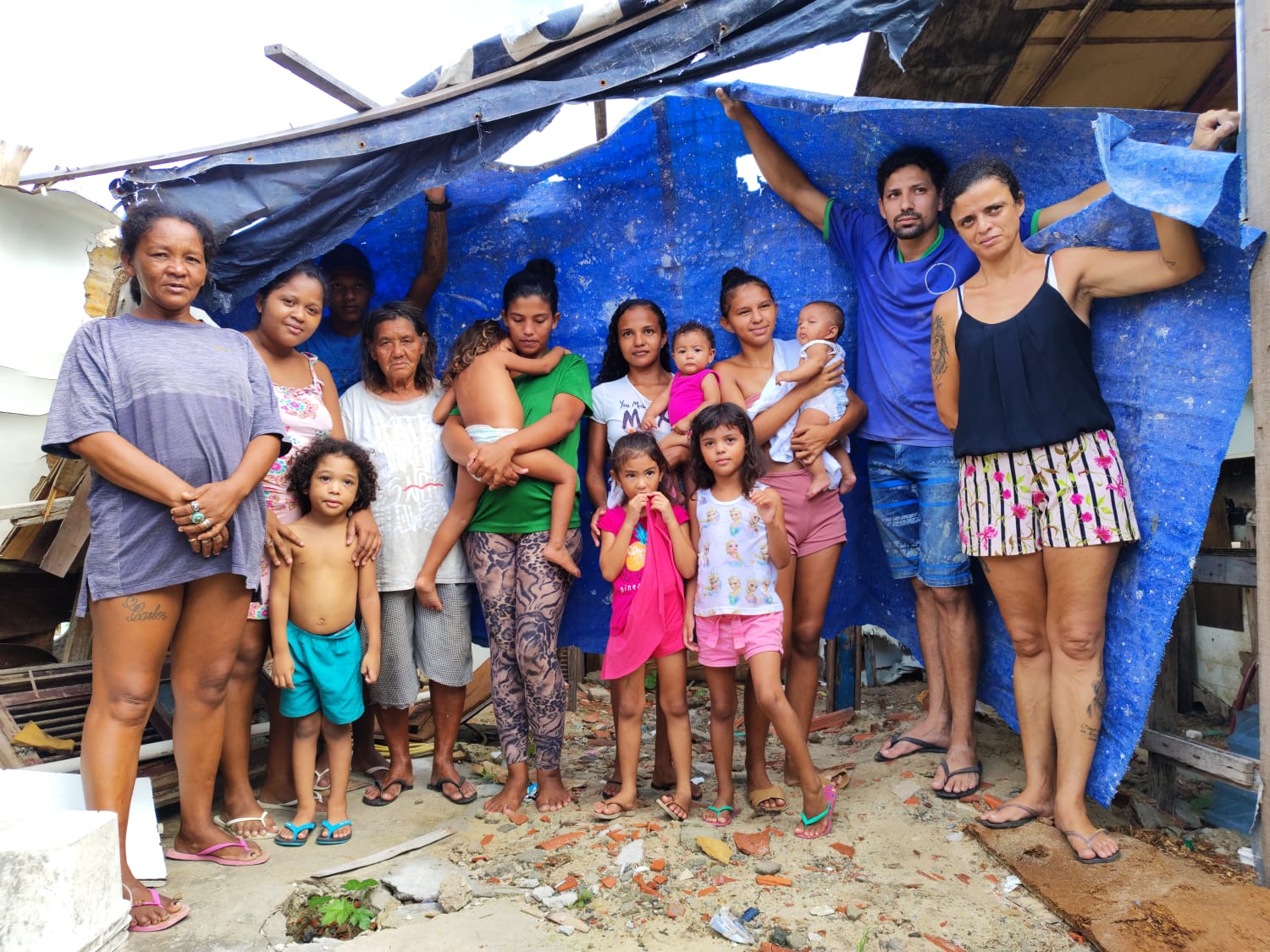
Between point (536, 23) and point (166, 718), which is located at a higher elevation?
point (536, 23)

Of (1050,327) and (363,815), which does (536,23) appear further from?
(363,815)

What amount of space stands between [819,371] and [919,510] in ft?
2.23

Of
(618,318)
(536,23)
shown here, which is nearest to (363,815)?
(618,318)

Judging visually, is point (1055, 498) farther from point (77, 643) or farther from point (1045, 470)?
point (77, 643)

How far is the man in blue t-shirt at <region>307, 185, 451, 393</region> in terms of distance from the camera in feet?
13.0

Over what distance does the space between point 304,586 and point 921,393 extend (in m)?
2.41

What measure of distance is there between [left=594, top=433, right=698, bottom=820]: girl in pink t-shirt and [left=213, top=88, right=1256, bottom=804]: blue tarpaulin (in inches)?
34.6

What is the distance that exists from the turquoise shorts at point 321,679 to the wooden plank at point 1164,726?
2.95m

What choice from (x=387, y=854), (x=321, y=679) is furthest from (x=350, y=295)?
(x=387, y=854)

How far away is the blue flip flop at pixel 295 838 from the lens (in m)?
3.15

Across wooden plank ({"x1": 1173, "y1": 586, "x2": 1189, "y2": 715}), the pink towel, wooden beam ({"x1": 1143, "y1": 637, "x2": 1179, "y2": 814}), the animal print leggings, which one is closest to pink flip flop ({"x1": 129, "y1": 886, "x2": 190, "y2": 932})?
the animal print leggings

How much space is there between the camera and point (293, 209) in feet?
11.0

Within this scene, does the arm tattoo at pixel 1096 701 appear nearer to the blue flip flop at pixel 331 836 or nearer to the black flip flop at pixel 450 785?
the black flip flop at pixel 450 785

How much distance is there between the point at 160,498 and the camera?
2609 millimetres
